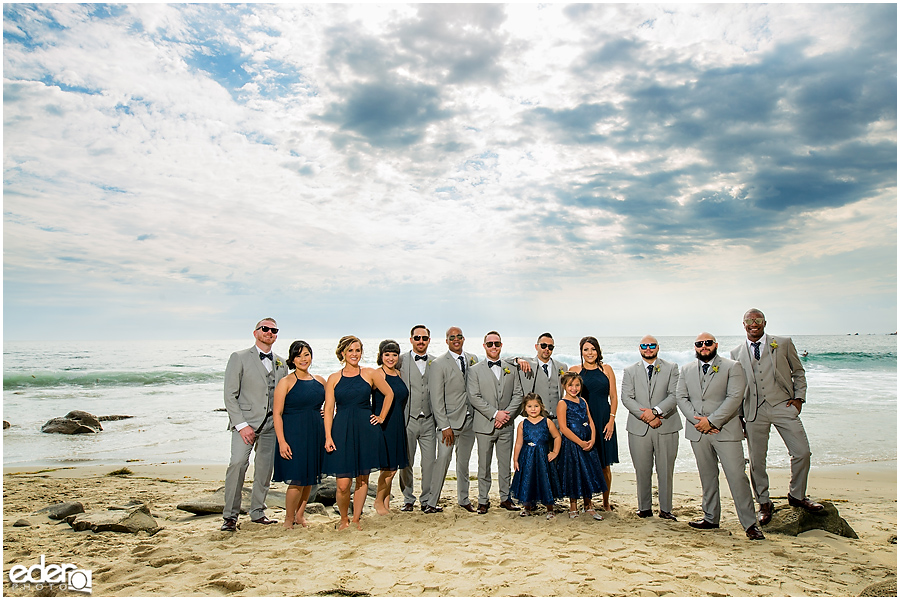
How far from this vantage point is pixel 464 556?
498cm

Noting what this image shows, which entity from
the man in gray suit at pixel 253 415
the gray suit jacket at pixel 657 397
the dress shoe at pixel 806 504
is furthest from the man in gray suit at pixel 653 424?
the man in gray suit at pixel 253 415

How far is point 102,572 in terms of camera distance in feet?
15.5

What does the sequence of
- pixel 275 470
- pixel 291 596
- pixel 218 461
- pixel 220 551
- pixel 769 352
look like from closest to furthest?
pixel 291 596
pixel 220 551
pixel 275 470
pixel 769 352
pixel 218 461

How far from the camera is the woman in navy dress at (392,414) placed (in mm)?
6203

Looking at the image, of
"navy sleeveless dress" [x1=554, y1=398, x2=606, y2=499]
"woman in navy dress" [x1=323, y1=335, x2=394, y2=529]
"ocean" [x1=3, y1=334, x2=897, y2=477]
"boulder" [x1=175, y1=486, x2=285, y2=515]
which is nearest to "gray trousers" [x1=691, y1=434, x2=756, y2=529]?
"navy sleeveless dress" [x1=554, y1=398, x2=606, y2=499]

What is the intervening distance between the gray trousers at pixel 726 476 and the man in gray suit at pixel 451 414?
2.85 m

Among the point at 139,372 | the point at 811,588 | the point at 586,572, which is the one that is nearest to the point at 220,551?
the point at 586,572

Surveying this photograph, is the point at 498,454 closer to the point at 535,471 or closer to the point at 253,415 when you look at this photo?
the point at 535,471

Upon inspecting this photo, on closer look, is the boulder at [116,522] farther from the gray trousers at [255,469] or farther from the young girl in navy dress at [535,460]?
the young girl in navy dress at [535,460]

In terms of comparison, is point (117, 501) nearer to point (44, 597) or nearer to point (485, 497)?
point (44, 597)

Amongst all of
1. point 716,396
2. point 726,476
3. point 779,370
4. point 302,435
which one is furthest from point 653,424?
point 302,435

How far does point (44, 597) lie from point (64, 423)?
13.3m

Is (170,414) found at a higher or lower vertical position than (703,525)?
lower

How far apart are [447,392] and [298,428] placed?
6.50 feet
